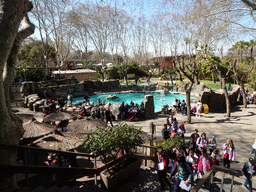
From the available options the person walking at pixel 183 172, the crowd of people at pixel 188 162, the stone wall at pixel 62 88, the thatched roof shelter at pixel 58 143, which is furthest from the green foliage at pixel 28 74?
the person walking at pixel 183 172

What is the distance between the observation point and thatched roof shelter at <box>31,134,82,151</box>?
21.7ft

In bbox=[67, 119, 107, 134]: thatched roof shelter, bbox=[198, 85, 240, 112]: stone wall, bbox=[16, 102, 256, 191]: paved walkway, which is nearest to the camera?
bbox=[67, 119, 107, 134]: thatched roof shelter

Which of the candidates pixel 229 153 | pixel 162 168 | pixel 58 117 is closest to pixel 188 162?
pixel 162 168

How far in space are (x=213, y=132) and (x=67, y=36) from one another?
31.0 metres

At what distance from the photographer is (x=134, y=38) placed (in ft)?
175

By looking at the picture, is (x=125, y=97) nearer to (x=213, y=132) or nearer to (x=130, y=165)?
(x=213, y=132)

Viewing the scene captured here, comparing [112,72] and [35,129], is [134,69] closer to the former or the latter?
[112,72]

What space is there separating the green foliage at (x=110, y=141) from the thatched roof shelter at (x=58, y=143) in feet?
5.15

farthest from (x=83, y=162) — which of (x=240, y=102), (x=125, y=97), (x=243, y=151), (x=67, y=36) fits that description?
(x=67, y=36)

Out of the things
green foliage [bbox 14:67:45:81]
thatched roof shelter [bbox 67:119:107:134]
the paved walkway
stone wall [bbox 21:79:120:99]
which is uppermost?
green foliage [bbox 14:67:45:81]

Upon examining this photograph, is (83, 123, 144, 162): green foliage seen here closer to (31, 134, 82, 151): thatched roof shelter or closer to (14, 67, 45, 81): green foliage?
(31, 134, 82, 151): thatched roof shelter

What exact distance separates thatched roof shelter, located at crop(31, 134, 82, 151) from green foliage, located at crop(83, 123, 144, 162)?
1570mm

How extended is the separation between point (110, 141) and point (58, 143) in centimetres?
267

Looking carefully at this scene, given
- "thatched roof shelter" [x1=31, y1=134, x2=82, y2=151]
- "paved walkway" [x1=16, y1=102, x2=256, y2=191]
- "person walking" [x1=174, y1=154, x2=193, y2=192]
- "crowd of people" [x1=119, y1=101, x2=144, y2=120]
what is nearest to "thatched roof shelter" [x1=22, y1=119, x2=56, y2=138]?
"thatched roof shelter" [x1=31, y1=134, x2=82, y2=151]
